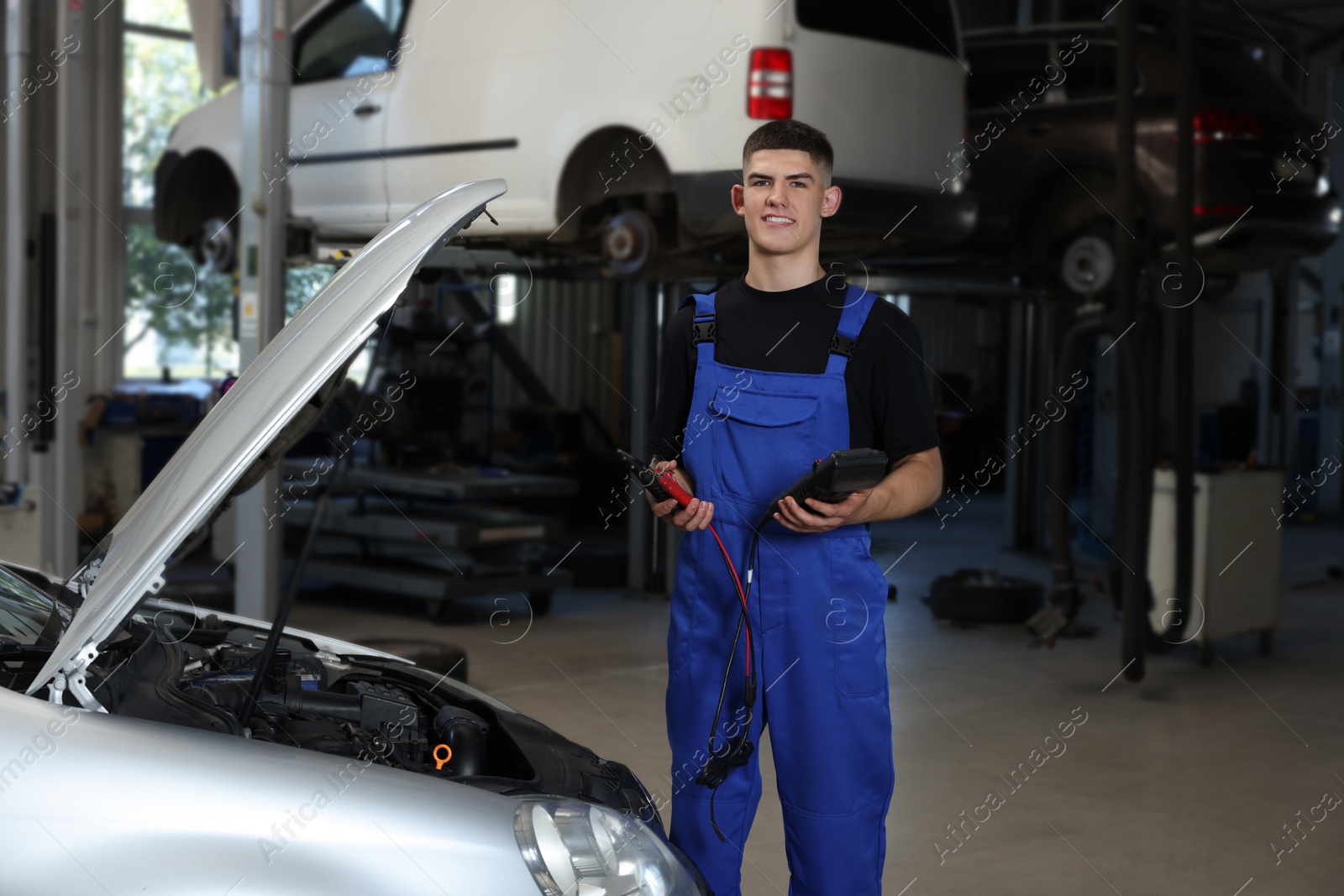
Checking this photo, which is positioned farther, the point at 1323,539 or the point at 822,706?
the point at 1323,539

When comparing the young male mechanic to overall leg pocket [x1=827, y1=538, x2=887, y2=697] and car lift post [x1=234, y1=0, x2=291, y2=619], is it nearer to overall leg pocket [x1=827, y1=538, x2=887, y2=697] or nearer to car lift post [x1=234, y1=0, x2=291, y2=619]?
overall leg pocket [x1=827, y1=538, x2=887, y2=697]

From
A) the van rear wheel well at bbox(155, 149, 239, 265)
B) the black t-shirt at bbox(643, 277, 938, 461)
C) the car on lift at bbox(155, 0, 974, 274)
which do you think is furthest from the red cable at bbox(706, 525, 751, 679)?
the van rear wheel well at bbox(155, 149, 239, 265)

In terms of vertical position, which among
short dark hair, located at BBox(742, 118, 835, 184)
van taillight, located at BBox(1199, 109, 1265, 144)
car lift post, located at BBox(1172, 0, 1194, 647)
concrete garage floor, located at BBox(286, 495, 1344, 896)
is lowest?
concrete garage floor, located at BBox(286, 495, 1344, 896)

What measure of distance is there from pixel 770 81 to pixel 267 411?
132 inches

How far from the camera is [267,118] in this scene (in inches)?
179

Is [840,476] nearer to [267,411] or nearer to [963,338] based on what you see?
[267,411]

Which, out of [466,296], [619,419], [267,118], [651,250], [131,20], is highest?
[131,20]

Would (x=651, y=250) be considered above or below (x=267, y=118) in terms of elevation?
below

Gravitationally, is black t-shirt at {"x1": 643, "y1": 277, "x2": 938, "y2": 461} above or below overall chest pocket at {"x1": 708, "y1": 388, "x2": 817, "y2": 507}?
above

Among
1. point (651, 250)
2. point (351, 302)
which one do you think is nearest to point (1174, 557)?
point (651, 250)

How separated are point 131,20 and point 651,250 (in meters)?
6.27

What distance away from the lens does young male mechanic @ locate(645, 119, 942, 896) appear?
6.02 feet

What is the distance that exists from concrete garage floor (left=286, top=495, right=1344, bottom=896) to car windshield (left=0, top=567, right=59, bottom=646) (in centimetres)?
161

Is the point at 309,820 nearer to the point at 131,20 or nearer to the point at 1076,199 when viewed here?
the point at 1076,199
